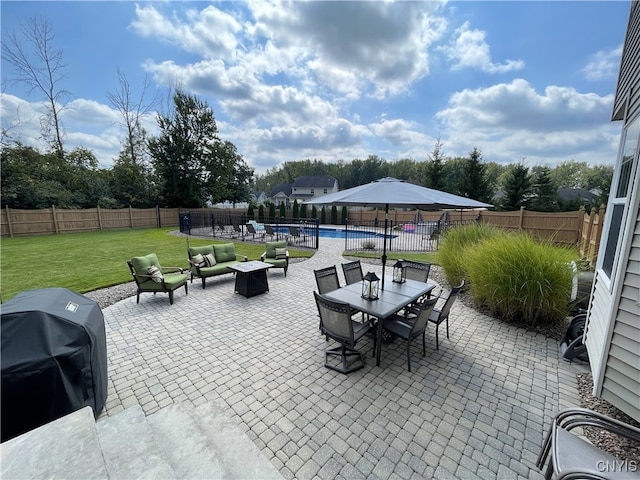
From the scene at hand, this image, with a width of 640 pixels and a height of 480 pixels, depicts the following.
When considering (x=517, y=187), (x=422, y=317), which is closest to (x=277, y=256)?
(x=422, y=317)

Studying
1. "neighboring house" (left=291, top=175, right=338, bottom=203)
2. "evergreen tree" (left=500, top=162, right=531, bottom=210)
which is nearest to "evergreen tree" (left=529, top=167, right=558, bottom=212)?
"evergreen tree" (left=500, top=162, right=531, bottom=210)

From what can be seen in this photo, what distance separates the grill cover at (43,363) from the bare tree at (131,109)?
26.0 metres

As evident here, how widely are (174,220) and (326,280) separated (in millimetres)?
22490

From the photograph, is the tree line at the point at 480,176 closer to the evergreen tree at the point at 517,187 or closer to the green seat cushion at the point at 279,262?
the evergreen tree at the point at 517,187

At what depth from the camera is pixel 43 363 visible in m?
1.92

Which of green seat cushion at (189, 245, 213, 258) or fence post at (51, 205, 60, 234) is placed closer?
green seat cushion at (189, 245, 213, 258)

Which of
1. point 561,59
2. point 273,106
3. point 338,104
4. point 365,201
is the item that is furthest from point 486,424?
point 273,106

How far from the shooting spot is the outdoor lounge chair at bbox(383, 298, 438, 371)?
3.07 metres

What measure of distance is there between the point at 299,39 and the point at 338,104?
606 centimetres

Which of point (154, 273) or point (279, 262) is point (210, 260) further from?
point (279, 262)

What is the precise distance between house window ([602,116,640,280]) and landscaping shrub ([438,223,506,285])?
2392 millimetres

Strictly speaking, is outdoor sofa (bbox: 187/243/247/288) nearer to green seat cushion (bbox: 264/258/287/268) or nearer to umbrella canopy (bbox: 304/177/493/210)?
green seat cushion (bbox: 264/258/287/268)

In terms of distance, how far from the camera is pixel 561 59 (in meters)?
4.62

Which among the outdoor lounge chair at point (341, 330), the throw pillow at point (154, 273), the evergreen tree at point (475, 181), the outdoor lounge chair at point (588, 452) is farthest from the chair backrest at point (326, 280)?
the evergreen tree at point (475, 181)
